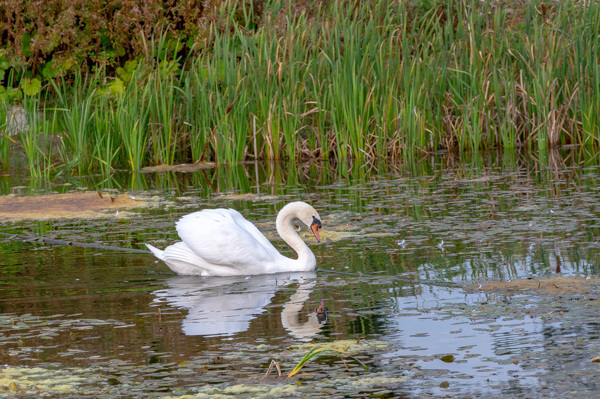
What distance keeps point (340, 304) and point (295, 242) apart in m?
1.41

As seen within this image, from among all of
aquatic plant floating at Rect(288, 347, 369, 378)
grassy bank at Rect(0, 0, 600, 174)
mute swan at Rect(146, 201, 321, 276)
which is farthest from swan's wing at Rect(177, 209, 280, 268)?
grassy bank at Rect(0, 0, 600, 174)

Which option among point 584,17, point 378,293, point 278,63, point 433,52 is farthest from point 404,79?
point 378,293

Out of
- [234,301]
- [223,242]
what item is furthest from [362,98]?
[234,301]

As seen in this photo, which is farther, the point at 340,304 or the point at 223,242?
the point at 223,242

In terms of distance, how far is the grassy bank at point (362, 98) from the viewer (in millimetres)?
12219

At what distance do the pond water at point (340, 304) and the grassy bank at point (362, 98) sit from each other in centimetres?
205

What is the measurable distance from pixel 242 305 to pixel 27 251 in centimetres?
270

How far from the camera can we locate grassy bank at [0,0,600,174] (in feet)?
40.1

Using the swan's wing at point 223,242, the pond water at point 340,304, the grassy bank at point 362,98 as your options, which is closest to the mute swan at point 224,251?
the swan's wing at point 223,242

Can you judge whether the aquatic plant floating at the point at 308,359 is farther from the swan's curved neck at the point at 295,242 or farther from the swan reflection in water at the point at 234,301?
the swan's curved neck at the point at 295,242

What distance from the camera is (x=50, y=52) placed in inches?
692

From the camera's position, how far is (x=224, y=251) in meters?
6.75

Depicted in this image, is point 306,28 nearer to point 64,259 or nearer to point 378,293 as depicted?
point 64,259

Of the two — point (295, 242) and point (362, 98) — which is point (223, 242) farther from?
point (362, 98)
